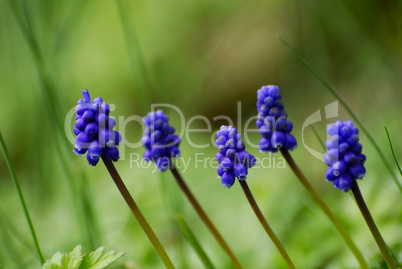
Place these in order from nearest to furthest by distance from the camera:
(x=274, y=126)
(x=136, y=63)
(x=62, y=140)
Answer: (x=274, y=126) → (x=62, y=140) → (x=136, y=63)

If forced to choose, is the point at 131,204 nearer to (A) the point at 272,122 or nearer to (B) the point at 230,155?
(B) the point at 230,155

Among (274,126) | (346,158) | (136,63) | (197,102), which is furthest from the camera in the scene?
(136,63)

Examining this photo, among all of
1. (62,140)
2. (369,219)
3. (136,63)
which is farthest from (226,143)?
(136,63)

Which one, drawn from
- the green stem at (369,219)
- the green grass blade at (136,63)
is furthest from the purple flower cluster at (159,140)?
the green grass blade at (136,63)

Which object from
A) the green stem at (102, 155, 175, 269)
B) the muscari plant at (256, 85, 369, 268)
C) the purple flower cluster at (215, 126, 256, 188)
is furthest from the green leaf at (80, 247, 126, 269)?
the muscari plant at (256, 85, 369, 268)

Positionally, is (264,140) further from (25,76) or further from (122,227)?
(25,76)

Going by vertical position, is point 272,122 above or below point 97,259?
above

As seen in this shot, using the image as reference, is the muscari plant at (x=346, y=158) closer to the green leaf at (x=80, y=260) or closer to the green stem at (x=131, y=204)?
the green stem at (x=131, y=204)
